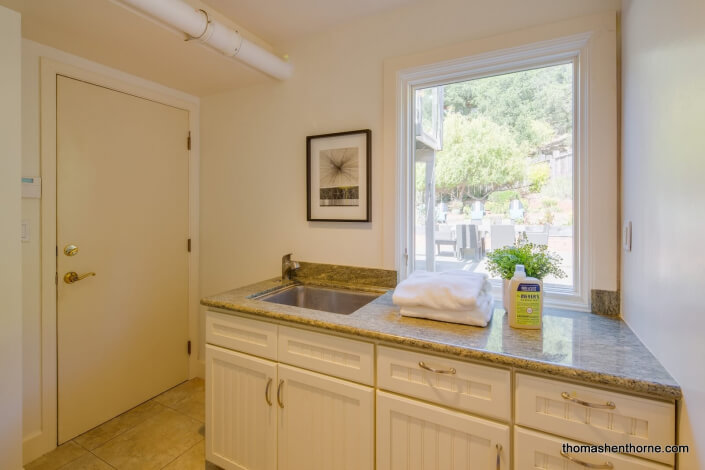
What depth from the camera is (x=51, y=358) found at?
1.81m

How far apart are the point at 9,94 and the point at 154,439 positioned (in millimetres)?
1864

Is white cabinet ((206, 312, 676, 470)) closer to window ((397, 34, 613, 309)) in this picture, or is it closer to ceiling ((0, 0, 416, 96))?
window ((397, 34, 613, 309))

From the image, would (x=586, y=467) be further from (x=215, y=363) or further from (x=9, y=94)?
(x=9, y=94)

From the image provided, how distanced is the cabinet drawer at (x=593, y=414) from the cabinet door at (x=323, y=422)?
1.75 ft

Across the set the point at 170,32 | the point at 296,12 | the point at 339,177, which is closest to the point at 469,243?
the point at 339,177

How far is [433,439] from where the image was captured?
1123 millimetres

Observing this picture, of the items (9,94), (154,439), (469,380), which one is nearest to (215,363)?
(154,439)

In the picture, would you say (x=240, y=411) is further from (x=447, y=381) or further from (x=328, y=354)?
(x=447, y=381)

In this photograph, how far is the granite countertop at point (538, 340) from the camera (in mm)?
895

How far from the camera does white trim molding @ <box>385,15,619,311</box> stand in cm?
A: 139

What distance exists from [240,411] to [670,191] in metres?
1.79

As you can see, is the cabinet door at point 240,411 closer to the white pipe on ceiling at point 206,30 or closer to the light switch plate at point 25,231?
the light switch plate at point 25,231

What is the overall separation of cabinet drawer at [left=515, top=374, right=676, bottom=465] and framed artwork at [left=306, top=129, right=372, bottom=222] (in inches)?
46.3

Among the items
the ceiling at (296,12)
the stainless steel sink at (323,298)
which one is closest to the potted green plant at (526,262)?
the stainless steel sink at (323,298)
